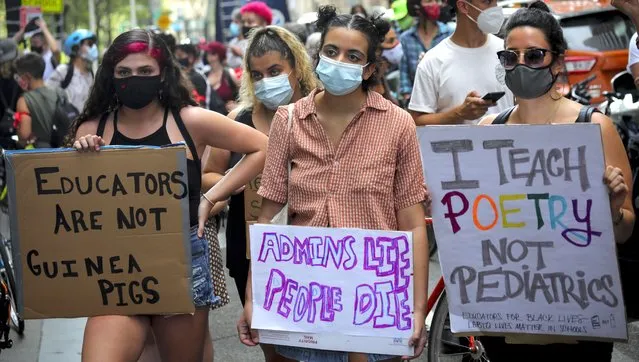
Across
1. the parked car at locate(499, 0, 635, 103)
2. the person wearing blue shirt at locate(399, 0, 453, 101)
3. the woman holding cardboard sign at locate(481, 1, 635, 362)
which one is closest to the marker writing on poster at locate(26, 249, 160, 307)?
the woman holding cardboard sign at locate(481, 1, 635, 362)

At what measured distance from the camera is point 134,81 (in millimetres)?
4574

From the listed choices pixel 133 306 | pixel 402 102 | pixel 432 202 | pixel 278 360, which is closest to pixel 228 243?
pixel 278 360

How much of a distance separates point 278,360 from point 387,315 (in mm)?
1145

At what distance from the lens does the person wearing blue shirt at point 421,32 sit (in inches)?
420

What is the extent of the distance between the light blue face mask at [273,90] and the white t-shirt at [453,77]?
892 millimetres

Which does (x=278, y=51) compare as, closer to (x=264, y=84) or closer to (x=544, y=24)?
(x=264, y=84)

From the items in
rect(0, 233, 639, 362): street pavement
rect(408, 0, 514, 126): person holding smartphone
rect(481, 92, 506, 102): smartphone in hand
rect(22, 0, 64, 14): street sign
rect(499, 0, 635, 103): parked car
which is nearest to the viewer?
rect(481, 92, 506, 102): smartphone in hand

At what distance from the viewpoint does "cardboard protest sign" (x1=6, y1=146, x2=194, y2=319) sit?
14.4 ft

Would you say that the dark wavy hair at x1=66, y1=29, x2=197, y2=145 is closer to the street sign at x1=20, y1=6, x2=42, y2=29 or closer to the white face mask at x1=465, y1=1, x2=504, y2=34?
the white face mask at x1=465, y1=1, x2=504, y2=34

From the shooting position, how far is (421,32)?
36.8 feet

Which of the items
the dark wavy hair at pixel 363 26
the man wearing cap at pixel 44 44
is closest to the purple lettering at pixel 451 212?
the dark wavy hair at pixel 363 26

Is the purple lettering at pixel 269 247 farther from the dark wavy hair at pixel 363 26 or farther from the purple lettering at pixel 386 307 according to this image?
the dark wavy hair at pixel 363 26

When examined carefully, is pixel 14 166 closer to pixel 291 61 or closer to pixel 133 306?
pixel 133 306

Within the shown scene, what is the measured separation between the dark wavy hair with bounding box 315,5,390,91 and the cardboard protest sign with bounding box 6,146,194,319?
72 centimetres
